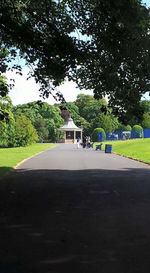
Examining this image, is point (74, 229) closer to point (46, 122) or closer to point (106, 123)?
point (106, 123)

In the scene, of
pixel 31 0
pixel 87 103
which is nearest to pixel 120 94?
pixel 31 0

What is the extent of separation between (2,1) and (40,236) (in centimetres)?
1210

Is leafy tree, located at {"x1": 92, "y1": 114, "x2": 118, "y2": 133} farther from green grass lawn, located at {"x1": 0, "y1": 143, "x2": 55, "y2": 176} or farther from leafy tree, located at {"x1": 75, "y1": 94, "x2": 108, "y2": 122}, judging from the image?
green grass lawn, located at {"x1": 0, "y1": 143, "x2": 55, "y2": 176}

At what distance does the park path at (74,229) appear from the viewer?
7582mm

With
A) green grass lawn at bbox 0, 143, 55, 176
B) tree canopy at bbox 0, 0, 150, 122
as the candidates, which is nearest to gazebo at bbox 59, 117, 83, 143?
green grass lawn at bbox 0, 143, 55, 176

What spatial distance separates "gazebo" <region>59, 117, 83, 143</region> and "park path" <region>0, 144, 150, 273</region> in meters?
109

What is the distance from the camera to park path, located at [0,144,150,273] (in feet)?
24.9

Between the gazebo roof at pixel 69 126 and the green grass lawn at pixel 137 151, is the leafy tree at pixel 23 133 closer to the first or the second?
the green grass lawn at pixel 137 151

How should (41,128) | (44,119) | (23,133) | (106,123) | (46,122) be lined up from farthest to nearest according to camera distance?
1. (44,119)
2. (46,122)
3. (41,128)
4. (106,123)
5. (23,133)

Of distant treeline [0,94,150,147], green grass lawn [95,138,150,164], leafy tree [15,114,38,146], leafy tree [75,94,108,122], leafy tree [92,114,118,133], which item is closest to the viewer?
green grass lawn [95,138,150,164]

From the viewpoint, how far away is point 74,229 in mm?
10484

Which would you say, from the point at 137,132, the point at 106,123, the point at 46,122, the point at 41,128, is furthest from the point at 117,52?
the point at 46,122

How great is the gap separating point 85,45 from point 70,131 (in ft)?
358

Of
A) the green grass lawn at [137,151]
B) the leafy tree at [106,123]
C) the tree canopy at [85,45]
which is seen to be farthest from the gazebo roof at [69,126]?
the tree canopy at [85,45]
